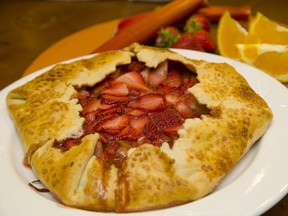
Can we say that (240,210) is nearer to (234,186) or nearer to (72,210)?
(234,186)

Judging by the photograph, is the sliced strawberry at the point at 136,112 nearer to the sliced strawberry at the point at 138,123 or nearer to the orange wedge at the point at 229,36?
the sliced strawberry at the point at 138,123

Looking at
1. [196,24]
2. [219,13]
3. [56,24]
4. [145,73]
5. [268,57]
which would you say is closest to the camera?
[145,73]

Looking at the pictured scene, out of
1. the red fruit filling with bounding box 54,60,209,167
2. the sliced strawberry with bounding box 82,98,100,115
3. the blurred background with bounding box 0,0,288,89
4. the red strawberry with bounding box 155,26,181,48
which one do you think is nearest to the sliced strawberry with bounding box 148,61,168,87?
the red fruit filling with bounding box 54,60,209,167

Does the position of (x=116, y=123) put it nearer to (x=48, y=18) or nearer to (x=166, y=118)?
(x=166, y=118)

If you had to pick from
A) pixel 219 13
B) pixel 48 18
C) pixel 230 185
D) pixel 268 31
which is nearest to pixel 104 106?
pixel 230 185

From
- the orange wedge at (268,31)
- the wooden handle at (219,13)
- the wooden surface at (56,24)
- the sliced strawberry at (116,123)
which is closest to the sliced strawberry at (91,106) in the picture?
the sliced strawberry at (116,123)

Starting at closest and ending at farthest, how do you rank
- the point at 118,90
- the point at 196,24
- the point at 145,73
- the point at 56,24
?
1. the point at 118,90
2. the point at 145,73
3. the point at 196,24
4. the point at 56,24
